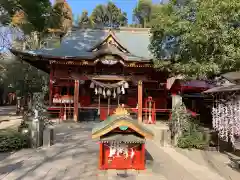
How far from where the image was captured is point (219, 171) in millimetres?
7777

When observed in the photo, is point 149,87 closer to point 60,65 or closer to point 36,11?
point 60,65

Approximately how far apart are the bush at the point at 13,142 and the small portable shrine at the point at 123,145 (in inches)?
156

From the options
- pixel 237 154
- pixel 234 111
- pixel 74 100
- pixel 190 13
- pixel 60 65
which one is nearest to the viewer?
pixel 234 111

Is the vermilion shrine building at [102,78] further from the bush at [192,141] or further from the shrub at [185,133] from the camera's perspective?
the bush at [192,141]

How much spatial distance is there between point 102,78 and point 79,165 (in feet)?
36.5

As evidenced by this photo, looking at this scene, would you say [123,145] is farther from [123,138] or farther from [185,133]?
[185,133]

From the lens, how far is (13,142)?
960 cm

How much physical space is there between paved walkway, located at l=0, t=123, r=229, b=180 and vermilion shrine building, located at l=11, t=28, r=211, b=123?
7.46m

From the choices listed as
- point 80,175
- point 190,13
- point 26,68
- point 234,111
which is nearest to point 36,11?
point 190,13

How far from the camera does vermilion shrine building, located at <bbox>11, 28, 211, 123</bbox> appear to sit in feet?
57.8

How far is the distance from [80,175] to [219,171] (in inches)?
165

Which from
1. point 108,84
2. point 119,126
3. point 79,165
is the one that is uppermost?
point 108,84

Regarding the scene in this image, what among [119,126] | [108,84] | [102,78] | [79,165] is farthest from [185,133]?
[102,78]

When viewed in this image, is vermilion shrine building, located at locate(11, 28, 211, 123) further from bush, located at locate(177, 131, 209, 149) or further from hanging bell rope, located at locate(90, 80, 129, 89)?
bush, located at locate(177, 131, 209, 149)
